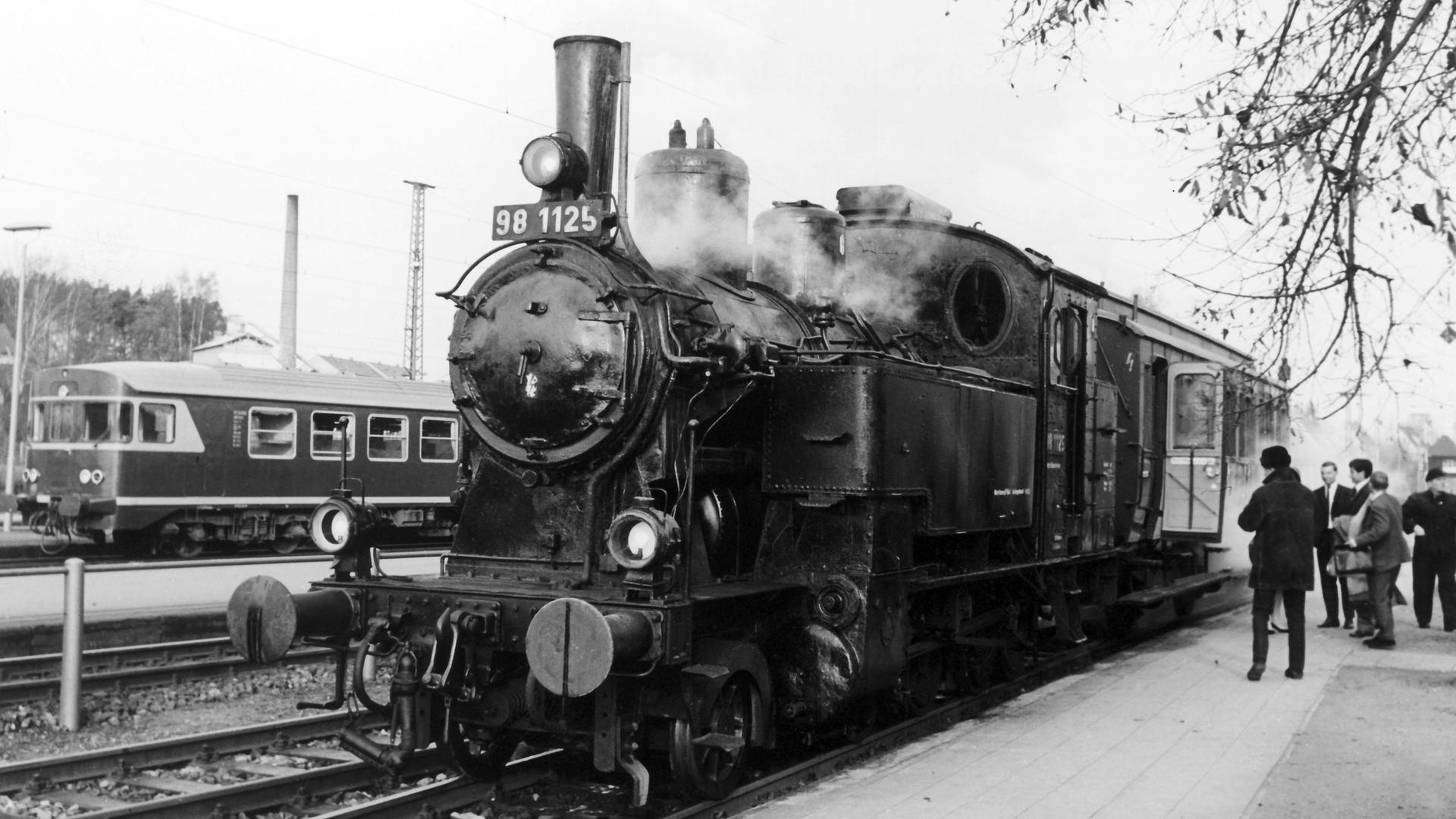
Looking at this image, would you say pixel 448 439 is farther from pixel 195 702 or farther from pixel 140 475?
pixel 195 702

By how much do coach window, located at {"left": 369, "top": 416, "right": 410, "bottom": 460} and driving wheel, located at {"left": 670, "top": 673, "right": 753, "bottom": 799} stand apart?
13.1 m

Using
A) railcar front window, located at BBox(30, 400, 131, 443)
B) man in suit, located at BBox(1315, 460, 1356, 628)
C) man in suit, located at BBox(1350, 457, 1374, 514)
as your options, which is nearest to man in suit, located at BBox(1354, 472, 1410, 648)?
man in suit, located at BBox(1350, 457, 1374, 514)

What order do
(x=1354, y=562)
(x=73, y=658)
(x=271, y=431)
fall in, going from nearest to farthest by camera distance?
(x=73, y=658) → (x=1354, y=562) → (x=271, y=431)

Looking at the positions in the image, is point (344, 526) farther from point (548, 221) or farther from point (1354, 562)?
point (1354, 562)

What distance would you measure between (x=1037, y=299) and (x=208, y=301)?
154ft

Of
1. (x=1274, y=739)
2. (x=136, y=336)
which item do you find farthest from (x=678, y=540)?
(x=136, y=336)

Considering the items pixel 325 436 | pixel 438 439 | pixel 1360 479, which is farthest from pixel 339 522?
pixel 438 439

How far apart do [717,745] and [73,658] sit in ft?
15.0

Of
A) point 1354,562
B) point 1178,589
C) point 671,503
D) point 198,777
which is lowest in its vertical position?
point 198,777

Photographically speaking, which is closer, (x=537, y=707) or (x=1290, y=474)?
(x=537, y=707)

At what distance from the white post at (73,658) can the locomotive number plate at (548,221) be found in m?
3.68

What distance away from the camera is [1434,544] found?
1080cm

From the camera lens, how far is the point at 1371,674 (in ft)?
28.3

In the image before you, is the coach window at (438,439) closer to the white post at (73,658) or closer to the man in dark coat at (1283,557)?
the white post at (73,658)
